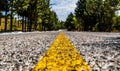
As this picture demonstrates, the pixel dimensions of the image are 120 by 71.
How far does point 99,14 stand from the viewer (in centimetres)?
11794

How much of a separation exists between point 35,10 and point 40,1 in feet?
11.9

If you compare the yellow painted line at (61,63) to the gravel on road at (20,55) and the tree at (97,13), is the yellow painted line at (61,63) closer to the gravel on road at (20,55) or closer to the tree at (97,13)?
the gravel on road at (20,55)

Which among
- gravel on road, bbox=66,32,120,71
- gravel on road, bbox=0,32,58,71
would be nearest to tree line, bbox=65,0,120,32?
gravel on road, bbox=66,32,120,71

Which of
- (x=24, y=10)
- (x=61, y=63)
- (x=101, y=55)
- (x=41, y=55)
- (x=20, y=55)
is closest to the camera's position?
(x=61, y=63)

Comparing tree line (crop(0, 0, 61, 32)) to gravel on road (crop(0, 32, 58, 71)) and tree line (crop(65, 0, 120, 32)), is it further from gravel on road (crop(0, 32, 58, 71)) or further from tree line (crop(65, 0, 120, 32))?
gravel on road (crop(0, 32, 58, 71))

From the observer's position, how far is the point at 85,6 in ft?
412

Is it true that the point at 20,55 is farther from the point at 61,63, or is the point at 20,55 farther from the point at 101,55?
the point at 61,63

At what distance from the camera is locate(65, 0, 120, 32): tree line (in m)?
109

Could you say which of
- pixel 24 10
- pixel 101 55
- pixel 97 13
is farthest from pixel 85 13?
pixel 101 55

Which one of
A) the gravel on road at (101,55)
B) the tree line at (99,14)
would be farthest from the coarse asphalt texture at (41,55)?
the tree line at (99,14)

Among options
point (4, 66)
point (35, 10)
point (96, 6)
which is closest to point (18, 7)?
point (35, 10)

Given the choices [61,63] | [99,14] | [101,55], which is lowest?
[101,55]

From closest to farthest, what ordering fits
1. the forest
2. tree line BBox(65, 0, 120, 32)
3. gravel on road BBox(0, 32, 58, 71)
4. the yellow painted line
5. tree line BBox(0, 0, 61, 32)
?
the yellow painted line, gravel on road BBox(0, 32, 58, 71), tree line BBox(0, 0, 61, 32), the forest, tree line BBox(65, 0, 120, 32)

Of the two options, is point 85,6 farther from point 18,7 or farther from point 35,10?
point 18,7
